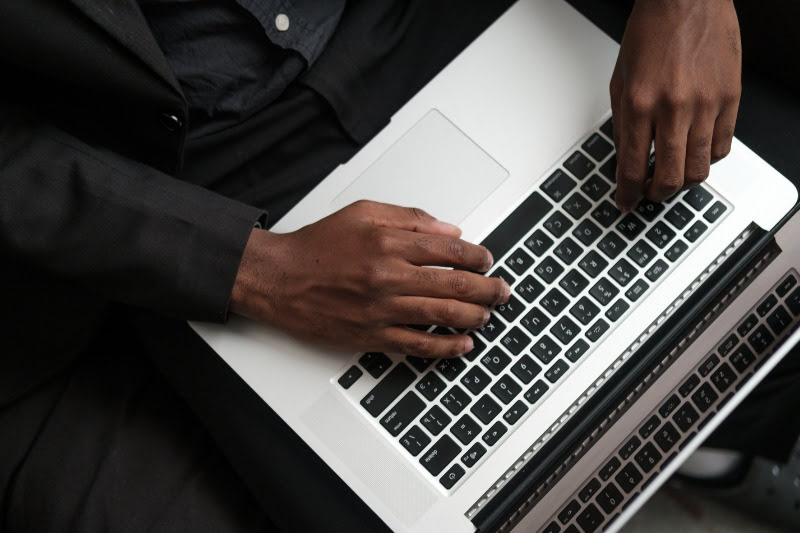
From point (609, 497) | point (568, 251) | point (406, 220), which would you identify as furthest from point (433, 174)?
point (609, 497)

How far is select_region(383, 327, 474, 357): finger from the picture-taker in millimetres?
684

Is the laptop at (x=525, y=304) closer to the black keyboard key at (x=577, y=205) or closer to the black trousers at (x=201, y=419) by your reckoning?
the black keyboard key at (x=577, y=205)

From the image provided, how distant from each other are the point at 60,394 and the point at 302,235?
1.35 ft

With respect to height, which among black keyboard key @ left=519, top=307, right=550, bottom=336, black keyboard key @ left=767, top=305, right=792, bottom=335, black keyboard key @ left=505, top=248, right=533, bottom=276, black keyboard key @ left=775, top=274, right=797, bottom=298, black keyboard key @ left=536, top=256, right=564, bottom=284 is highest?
black keyboard key @ left=775, top=274, right=797, bottom=298

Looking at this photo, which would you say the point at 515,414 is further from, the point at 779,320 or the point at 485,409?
the point at 779,320

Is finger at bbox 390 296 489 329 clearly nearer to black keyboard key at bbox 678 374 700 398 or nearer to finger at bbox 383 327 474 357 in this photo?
finger at bbox 383 327 474 357

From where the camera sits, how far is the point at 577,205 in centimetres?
73

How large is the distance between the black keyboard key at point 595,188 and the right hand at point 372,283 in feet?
0.44

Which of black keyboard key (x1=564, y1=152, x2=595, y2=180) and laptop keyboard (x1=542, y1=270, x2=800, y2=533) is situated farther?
black keyboard key (x1=564, y1=152, x2=595, y2=180)

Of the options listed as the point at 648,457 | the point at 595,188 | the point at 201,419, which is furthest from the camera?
the point at 201,419

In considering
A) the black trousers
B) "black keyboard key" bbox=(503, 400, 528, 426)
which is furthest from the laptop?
the black trousers

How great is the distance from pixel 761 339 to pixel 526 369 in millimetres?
226

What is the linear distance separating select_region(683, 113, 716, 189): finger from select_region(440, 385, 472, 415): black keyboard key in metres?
0.32

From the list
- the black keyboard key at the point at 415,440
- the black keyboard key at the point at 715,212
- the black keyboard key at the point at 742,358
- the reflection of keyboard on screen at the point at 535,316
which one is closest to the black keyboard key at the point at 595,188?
the reflection of keyboard on screen at the point at 535,316
